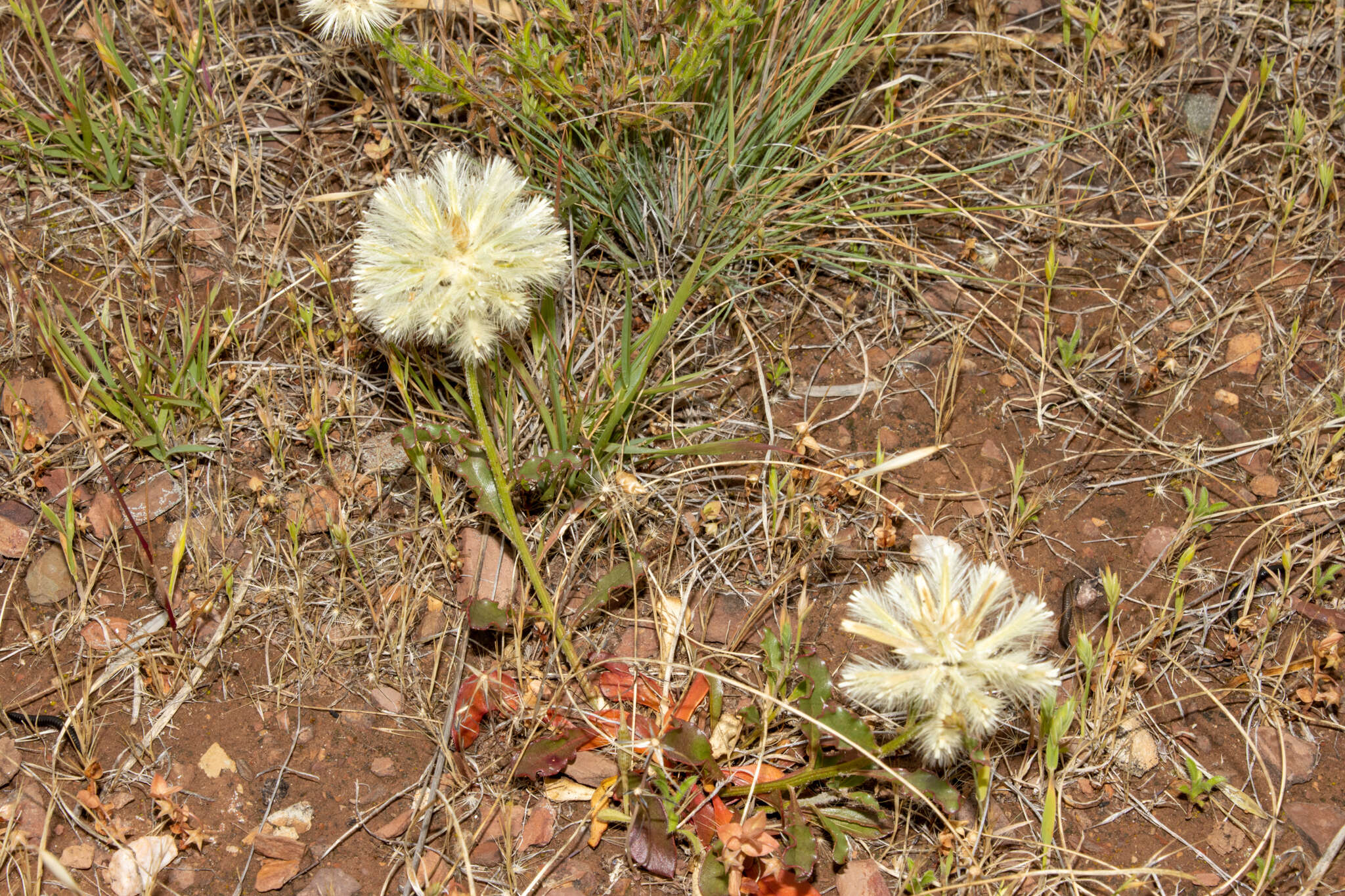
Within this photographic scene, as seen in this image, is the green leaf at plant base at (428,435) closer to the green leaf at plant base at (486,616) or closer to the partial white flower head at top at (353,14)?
the green leaf at plant base at (486,616)

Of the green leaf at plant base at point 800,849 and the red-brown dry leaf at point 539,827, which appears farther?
the red-brown dry leaf at point 539,827

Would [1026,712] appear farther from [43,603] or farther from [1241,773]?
[43,603]

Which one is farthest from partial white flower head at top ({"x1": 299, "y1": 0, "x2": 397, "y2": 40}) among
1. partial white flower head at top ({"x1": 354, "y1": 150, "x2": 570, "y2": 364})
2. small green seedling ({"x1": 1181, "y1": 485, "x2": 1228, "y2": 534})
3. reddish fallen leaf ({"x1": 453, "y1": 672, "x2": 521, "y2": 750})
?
small green seedling ({"x1": 1181, "y1": 485, "x2": 1228, "y2": 534})

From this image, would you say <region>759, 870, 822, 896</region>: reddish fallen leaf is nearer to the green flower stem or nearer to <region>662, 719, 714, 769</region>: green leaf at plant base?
<region>662, 719, 714, 769</region>: green leaf at plant base

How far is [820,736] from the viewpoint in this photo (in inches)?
83.4

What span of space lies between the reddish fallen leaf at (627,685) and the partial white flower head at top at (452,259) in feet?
2.62

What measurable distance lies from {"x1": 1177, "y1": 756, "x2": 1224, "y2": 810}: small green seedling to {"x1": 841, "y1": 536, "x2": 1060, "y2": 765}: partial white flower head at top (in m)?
0.59

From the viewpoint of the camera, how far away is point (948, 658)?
1701mm

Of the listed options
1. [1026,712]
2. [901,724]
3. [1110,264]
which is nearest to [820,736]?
[901,724]

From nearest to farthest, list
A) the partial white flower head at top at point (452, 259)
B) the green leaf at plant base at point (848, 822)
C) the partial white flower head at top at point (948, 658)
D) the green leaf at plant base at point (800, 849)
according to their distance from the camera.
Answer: the partial white flower head at top at point (948, 658)
the partial white flower head at top at point (452, 259)
the green leaf at plant base at point (800, 849)
the green leaf at plant base at point (848, 822)

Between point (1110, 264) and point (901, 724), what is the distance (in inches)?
61.9

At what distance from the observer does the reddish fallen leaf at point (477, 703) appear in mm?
2137

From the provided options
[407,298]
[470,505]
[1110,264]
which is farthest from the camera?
[1110,264]

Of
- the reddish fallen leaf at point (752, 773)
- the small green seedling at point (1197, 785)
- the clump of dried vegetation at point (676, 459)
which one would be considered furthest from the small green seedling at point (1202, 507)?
the reddish fallen leaf at point (752, 773)
